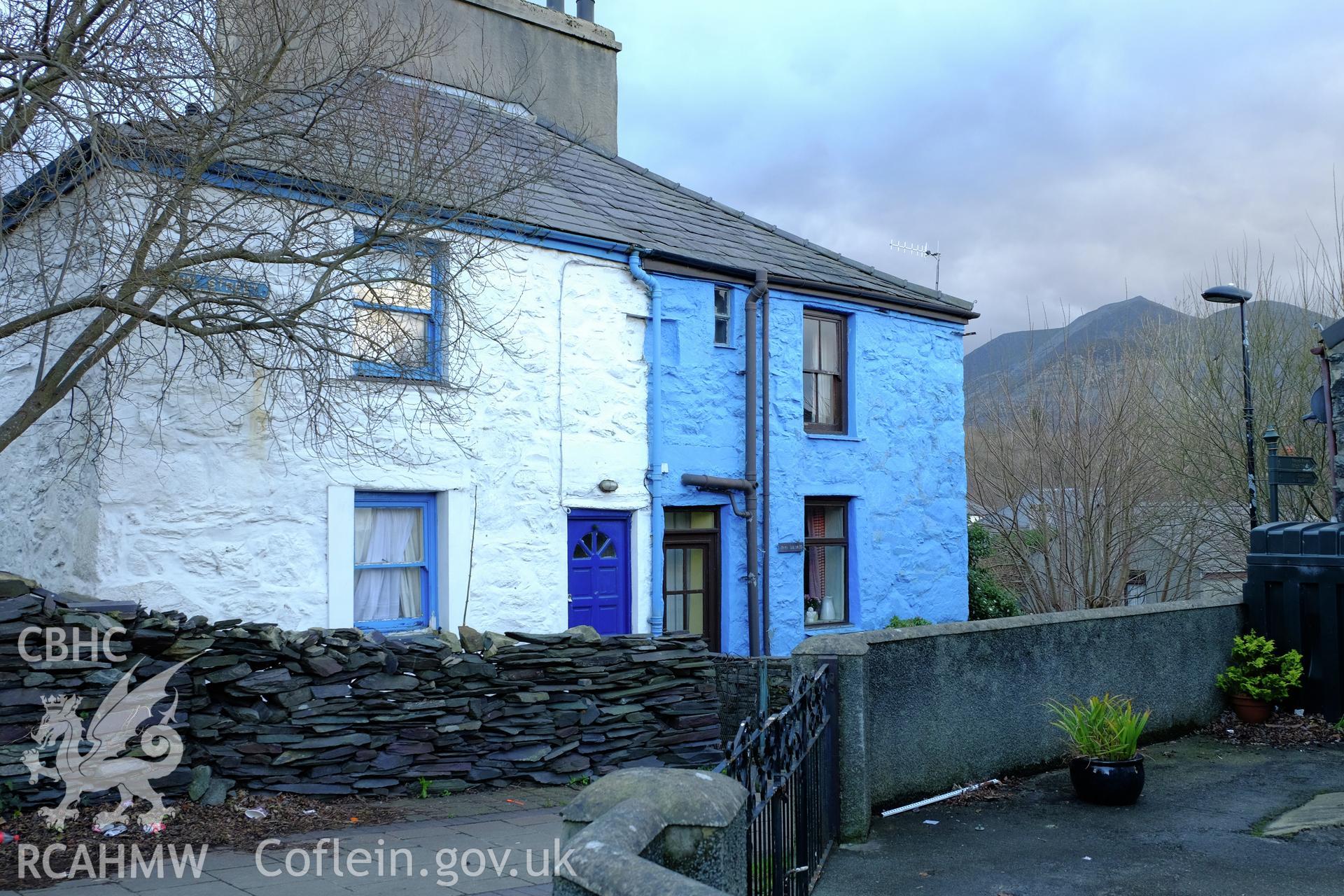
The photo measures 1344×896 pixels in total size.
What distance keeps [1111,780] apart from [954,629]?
138 centimetres

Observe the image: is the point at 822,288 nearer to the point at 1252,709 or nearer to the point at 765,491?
the point at 765,491

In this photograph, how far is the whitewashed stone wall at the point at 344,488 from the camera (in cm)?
967

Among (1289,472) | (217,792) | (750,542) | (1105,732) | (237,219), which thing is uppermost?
(237,219)

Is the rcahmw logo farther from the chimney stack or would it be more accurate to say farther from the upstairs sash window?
the chimney stack

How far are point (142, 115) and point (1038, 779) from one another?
7645 mm

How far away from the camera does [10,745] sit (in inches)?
294

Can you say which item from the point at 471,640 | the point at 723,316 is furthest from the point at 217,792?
the point at 723,316

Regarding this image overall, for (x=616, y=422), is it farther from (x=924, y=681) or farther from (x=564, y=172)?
(x=924, y=681)

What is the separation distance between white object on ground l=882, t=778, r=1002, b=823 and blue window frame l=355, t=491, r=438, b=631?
5637mm

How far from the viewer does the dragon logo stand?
751 centimetres

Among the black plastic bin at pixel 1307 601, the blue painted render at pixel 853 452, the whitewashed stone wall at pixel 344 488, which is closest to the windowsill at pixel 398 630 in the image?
the whitewashed stone wall at pixel 344 488

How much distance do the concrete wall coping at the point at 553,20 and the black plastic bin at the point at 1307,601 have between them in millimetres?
12213

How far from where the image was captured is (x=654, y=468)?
13383mm

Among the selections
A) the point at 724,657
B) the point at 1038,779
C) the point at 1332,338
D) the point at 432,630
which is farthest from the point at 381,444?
the point at 1332,338
